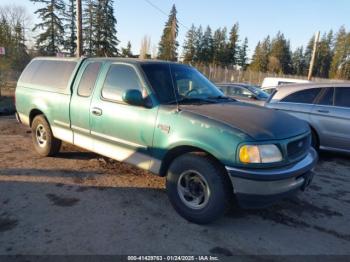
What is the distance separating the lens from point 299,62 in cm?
8644

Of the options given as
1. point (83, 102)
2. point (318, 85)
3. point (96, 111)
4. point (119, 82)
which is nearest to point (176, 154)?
point (119, 82)

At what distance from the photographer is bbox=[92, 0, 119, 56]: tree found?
153ft

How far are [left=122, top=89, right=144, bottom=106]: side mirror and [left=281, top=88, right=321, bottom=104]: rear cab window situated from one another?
4.65 meters

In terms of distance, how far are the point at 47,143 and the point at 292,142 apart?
452 cm

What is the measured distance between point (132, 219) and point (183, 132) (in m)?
1.25

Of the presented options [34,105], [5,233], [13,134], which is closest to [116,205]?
[5,233]

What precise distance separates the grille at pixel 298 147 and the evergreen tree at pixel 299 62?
88976 millimetres

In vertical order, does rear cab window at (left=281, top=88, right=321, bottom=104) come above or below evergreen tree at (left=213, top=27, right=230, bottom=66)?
below

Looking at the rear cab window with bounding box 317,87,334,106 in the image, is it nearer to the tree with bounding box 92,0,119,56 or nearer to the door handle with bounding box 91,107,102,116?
the door handle with bounding box 91,107,102,116

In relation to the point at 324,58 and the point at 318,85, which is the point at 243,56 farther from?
the point at 318,85

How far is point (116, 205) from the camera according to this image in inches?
159

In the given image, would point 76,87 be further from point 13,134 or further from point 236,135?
point 13,134

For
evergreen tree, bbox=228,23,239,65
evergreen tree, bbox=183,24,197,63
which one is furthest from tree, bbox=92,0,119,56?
evergreen tree, bbox=228,23,239,65

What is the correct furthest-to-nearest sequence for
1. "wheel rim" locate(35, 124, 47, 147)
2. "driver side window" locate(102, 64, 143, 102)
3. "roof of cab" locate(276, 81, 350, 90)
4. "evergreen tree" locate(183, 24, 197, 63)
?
"evergreen tree" locate(183, 24, 197, 63), "roof of cab" locate(276, 81, 350, 90), "wheel rim" locate(35, 124, 47, 147), "driver side window" locate(102, 64, 143, 102)
